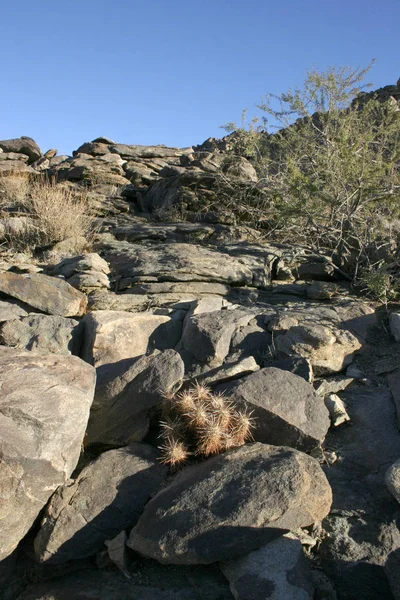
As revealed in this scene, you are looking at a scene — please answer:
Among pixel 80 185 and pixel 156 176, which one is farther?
pixel 156 176

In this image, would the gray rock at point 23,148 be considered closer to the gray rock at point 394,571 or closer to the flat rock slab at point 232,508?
the flat rock slab at point 232,508

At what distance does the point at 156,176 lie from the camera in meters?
13.1

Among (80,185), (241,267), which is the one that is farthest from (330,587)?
(80,185)

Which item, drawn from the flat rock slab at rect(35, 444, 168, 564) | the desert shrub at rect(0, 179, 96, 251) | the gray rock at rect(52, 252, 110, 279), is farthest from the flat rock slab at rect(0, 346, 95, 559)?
the desert shrub at rect(0, 179, 96, 251)

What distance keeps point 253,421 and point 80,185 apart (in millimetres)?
9394

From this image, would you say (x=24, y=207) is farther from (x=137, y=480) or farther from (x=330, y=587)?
(x=330, y=587)

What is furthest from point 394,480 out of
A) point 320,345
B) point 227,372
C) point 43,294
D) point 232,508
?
point 43,294

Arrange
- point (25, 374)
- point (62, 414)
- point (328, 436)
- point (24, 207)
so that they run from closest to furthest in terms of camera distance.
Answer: point (62, 414)
point (25, 374)
point (328, 436)
point (24, 207)

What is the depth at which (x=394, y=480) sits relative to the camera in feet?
11.1

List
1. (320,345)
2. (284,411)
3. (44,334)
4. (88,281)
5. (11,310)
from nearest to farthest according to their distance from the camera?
(284,411), (320,345), (44,334), (11,310), (88,281)

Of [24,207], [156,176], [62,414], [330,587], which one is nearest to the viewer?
[330,587]

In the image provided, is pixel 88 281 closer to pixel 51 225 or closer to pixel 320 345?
pixel 51 225

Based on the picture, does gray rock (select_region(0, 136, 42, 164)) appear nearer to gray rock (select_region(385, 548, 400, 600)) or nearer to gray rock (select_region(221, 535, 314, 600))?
gray rock (select_region(221, 535, 314, 600))

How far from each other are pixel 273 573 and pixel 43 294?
395cm
